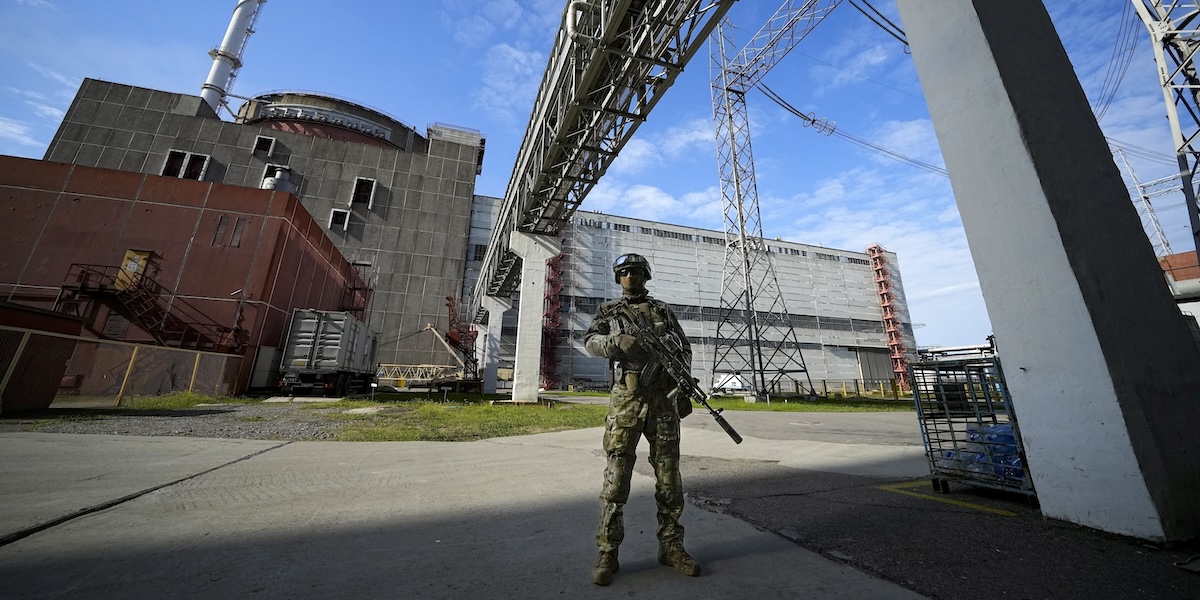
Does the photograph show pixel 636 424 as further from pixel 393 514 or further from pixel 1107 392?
pixel 1107 392

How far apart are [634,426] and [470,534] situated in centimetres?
136

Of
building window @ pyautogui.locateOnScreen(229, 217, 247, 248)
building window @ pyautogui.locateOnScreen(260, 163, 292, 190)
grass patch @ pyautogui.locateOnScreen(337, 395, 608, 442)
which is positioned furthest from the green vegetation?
building window @ pyautogui.locateOnScreen(260, 163, 292, 190)

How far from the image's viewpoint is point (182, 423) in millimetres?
7148

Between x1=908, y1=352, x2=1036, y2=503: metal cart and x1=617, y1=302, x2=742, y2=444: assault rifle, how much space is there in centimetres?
273

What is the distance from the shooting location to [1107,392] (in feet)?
8.66

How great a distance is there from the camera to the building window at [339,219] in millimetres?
28547

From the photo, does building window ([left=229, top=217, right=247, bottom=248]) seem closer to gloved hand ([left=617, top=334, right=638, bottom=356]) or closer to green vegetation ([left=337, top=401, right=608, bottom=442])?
green vegetation ([left=337, top=401, right=608, bottom=442])

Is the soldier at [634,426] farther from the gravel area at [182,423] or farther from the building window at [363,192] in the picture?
the building window at [363,192]

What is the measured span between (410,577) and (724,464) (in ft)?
13.8

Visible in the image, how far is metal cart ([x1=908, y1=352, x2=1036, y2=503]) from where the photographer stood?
11.5 feet

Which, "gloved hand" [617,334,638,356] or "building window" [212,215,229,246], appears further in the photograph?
"building window" [212,215,229,246]

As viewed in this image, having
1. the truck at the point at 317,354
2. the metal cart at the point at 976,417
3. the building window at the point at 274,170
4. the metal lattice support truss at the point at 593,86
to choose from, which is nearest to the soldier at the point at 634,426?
the metal cart at the point at 976,417

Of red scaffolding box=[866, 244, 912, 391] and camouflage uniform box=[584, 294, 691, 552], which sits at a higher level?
red scaffolding box=[866, 244, 912, 391]

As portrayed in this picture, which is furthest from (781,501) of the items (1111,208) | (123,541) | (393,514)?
(123,541)
